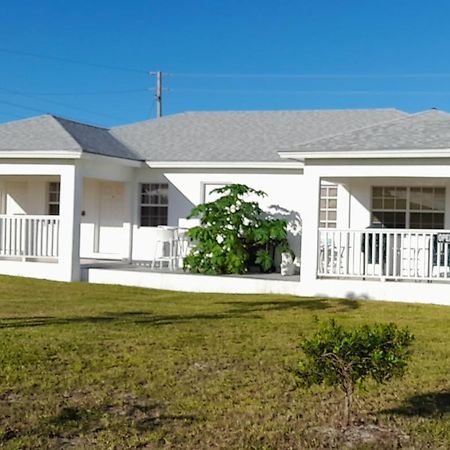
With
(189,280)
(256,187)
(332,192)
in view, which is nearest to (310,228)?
(189,280)

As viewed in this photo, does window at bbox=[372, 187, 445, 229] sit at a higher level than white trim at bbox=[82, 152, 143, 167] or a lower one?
lower

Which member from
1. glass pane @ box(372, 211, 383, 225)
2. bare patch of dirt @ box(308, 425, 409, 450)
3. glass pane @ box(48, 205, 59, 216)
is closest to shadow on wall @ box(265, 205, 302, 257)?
glass pane @ box(372, 211, 383, 225)

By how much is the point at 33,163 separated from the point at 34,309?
18.9 ft

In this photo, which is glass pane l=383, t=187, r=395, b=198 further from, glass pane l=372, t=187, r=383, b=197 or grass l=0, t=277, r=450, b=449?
grass l=0, t=277, r=450, b=449

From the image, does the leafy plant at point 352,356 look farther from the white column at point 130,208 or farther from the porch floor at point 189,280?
the white column at point 130,208

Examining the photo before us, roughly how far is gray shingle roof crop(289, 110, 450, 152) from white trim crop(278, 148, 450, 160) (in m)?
0.08

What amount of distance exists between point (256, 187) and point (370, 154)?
177 inches

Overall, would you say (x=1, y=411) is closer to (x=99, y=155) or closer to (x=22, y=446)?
(x=22, y=446)

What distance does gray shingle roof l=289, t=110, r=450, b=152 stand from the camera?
46.4 ft

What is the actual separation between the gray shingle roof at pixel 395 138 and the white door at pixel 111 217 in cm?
→ 672

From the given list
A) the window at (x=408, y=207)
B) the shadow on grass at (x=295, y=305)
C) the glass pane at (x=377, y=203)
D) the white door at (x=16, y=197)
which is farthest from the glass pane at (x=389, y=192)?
the white door at (x=16, y=197)

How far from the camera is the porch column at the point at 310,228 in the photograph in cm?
1465

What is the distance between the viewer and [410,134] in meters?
15.0

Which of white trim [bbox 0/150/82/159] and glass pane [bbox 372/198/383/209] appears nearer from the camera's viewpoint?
white trim [bbox 0/150/82/159]
